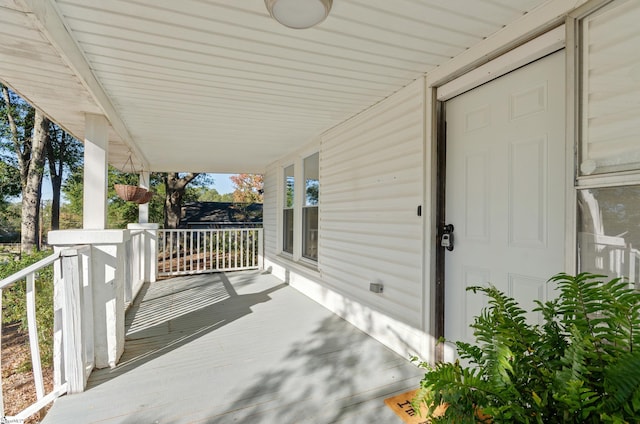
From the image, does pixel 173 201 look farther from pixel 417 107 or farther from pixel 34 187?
pixel 417 107

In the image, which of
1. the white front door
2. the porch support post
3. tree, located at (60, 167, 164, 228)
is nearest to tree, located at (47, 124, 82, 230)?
tree, located at (60, 167, 164, 228)

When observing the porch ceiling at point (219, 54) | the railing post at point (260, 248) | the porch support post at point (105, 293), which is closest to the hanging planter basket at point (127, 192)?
the porch ceiling at point (219, 54)

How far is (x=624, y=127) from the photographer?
1.39 m

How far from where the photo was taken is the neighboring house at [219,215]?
15.2 m

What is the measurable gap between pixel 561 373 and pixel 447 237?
1727 millimetres

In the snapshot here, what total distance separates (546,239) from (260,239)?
6.30 meters

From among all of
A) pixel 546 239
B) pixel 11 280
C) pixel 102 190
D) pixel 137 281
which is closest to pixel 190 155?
pixel 137 281

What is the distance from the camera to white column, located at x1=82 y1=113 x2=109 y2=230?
2.71 meters

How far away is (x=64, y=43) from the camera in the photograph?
1.83 m

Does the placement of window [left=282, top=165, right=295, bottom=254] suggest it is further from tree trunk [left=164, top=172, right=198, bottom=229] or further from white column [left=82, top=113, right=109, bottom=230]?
tree trunk [left=164, top=172, right=198, bottom=229]

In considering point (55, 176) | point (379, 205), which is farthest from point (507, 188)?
point (55, 176)

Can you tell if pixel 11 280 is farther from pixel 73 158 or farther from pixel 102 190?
pixel 73 158

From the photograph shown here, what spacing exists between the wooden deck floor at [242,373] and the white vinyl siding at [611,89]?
1861 mm

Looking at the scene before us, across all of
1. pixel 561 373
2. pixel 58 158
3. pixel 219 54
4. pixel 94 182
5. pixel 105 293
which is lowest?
pixel 105 293
